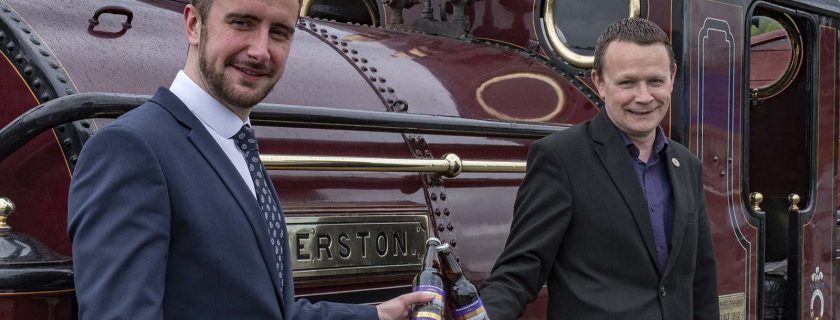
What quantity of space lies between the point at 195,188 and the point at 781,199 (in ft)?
12.4

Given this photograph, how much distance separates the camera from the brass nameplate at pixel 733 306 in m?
3.77

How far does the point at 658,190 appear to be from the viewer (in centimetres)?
253

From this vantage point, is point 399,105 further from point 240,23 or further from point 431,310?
point 240,23

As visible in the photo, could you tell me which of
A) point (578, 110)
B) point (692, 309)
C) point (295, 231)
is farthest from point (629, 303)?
point (578, 110)

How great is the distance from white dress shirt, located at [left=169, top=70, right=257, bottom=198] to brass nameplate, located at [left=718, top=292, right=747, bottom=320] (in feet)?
8.49

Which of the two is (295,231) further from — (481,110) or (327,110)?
(481,110)

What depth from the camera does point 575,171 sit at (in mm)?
2469

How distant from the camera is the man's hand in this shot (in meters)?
1.88

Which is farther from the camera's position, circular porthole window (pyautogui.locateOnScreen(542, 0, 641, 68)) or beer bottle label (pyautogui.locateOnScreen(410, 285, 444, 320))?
circular porthole window (pyautogui.locateOnScreen(542, 0, 641, 68))

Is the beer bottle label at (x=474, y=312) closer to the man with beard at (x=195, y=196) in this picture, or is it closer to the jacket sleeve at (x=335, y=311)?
the jacket sleeve at (x=335, y=311)

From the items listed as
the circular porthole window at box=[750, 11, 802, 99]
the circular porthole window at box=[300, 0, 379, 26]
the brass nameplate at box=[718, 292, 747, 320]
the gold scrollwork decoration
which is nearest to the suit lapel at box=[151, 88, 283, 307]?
the gold scrollwork decoration

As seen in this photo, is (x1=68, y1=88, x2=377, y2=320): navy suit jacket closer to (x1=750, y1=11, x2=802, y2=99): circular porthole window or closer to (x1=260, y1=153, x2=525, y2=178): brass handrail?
(x1=260, y1=153, x2=525, y2=178): brass handrail

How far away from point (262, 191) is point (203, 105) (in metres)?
0.17

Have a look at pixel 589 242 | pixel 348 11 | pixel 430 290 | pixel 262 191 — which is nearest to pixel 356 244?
pixel 589 242
